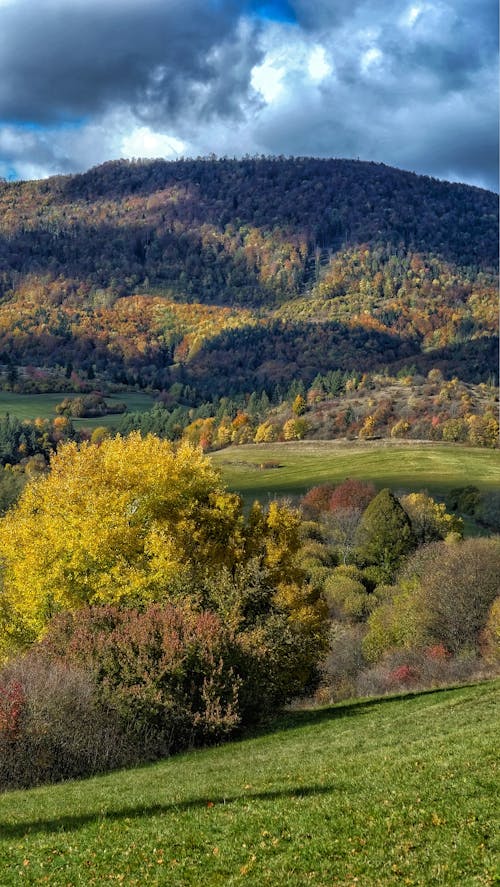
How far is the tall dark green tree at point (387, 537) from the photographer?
95.0 m

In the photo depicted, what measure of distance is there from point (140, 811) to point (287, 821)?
4277 millimetres

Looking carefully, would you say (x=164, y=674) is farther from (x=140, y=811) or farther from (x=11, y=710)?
(x=140, y=811)

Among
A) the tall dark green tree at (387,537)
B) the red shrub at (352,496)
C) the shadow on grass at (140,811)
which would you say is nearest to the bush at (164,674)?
the shadow on grass at (140,811)

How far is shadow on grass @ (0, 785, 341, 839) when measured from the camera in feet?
52.6

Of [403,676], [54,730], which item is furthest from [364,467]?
[54,730]

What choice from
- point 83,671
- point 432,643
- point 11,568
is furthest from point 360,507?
point 83,671

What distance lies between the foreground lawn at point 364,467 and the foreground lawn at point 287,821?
120 meters

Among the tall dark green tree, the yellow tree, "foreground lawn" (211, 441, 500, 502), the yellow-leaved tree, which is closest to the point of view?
the yellow-leaved tree

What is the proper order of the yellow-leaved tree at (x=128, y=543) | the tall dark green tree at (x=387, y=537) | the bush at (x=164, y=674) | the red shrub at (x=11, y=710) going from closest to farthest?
the red shrub at (x=11, y=710)
the bush at (x=164, y=674)
the yellow-leaved tree at (x=128, y=543)
the tall dark green tree at (x=387, y=537)

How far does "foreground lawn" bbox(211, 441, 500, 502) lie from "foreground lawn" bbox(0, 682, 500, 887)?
120208mm

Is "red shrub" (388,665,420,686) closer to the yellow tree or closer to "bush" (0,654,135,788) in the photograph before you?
the yellow tree

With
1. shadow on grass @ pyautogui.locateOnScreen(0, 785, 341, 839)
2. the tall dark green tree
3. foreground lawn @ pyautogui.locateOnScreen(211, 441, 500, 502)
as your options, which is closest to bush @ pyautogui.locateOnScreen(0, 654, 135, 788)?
shadow on grass @ pyautogui.locateOnScreen(0, 785, 341, 839)

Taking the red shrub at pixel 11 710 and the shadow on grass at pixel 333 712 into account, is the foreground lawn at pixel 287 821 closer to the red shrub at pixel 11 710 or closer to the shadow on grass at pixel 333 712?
the red shrub at pixel 11 710

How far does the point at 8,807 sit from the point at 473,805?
484 inches
